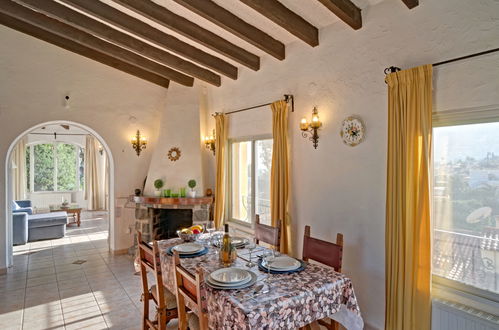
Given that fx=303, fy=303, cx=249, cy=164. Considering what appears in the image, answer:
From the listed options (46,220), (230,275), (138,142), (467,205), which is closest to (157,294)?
(230,275)

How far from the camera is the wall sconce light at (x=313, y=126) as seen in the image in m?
3.39

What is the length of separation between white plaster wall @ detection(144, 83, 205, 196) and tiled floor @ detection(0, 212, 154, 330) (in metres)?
1.58

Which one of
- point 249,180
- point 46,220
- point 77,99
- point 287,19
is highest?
point 287,19

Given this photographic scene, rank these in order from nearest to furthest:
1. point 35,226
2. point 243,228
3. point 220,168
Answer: point 243,228, point 220,168, point 35,226

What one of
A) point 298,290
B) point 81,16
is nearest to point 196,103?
point 81,16

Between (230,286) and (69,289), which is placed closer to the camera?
(230,286)

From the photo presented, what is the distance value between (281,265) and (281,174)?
62.7 inches

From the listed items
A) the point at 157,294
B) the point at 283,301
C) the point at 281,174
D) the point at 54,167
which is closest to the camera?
the point at 283,301

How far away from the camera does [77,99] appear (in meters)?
5.41

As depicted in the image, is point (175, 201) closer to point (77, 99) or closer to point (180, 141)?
point (180, 141)

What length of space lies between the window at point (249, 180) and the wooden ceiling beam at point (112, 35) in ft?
4.64

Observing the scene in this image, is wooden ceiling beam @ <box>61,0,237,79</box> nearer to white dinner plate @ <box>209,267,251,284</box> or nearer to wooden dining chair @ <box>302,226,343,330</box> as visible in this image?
wooden dining chair @ <box>302,226,343,330</box>

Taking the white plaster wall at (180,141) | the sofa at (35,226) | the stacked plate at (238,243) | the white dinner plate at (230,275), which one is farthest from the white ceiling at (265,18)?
the sofa at (35,226)

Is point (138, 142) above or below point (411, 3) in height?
below
